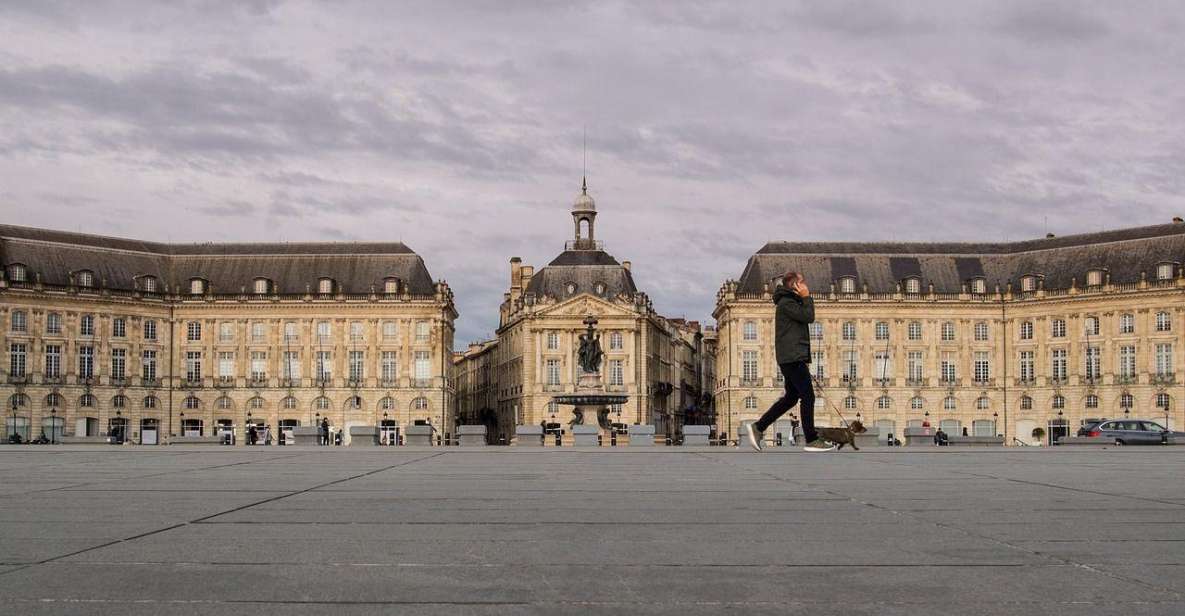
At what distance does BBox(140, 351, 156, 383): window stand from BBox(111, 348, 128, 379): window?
4.58ft

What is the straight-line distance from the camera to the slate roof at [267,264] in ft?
363

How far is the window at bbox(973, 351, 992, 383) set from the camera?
371 feet

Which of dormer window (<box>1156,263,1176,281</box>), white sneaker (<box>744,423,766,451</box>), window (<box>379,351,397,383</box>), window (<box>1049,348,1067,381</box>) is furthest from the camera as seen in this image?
window (<box>379,351,397,383</box>)

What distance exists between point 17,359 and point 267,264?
63.9 ft

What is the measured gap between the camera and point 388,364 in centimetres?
11188

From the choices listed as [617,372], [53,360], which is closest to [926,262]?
[617,372]

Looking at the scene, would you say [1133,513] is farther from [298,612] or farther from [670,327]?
[670,327]

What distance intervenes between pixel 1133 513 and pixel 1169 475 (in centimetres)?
629

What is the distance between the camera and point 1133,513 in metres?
10.5

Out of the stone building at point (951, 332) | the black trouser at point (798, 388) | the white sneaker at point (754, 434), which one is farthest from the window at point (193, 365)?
the black trouser at point (798, 388)

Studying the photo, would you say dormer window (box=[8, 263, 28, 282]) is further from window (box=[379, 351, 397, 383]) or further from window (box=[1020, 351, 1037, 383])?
window (box=[1020, 351, 1037, 383])

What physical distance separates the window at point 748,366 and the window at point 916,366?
11.7m

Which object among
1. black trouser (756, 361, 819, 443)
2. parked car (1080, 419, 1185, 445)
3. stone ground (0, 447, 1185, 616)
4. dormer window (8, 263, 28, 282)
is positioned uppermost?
dormer window (8, 263, 28, 282)

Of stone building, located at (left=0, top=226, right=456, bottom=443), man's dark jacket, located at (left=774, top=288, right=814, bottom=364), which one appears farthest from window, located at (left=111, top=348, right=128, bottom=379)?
man's dark jacket, located at (left=774, top=288, right=814, bottom=364)
